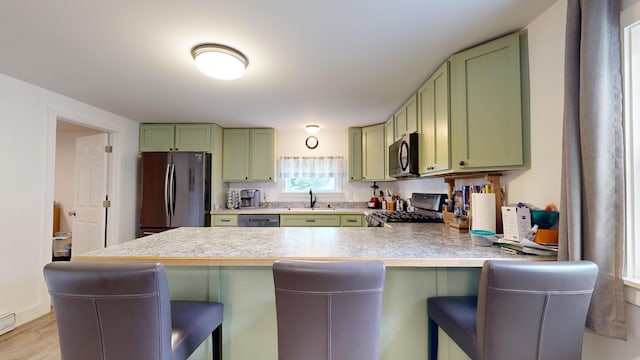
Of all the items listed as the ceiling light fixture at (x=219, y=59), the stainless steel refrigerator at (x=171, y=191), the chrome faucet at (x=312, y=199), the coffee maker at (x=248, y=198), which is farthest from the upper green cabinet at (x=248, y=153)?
the ceiling light fixture at (x=219, y=59)

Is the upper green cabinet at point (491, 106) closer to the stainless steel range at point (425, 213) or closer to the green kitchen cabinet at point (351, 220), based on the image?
the stainless steel range at point (425, 213)

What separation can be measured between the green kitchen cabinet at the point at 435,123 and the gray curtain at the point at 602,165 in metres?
0.84

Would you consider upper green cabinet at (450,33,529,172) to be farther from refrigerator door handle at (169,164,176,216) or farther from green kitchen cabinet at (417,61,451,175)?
refrigerator door handle at (169,164,176,216)

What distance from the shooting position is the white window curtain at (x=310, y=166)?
445 cm

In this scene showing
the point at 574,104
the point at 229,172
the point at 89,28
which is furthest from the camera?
the point at 229,172

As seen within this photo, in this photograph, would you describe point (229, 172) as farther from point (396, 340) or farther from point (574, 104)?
point (574, 104)

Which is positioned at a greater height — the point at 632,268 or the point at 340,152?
the point at 340,152

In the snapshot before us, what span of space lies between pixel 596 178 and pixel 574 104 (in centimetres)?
33

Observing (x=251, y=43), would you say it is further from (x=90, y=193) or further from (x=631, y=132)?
(x=90, y=193)

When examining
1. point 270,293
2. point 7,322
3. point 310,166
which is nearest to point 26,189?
point 7,322

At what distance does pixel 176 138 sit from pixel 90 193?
1.26 metres

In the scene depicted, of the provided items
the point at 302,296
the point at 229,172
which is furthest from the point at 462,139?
the point at 229,172

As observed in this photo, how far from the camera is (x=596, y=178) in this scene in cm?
104

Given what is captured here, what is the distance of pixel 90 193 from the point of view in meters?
3.42
